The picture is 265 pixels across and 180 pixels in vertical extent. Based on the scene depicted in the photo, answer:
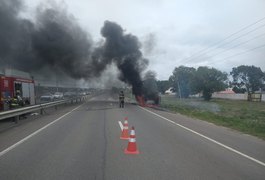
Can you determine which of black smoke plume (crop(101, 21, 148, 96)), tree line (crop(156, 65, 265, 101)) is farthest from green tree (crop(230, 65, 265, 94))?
black smoke plume (crop(101, 21, 148, 96))

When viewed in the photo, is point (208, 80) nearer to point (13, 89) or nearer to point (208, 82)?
point (208, 82)

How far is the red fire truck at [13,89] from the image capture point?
20.4m

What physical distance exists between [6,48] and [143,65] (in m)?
20.0

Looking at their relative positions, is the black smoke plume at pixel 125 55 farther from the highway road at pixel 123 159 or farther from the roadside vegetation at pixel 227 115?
the highway road at pixel 123 159

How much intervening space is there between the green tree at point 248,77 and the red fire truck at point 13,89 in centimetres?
11300

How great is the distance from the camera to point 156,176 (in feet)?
20.5

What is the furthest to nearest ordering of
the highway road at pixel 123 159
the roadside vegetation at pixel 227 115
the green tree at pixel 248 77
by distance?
the green tree at pixel 248 77 < the roadside vegetation at pixel 227 115 < the highway road at pixel 123 159

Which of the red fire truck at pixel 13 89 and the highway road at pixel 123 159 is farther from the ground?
the red fire truck at pixel 13 89

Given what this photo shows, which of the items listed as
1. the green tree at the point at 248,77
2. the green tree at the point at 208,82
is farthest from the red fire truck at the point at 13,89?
the green tree at the point at 248,77

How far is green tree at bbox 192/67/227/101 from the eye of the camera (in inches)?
3078

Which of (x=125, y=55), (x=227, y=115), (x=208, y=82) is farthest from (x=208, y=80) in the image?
(x=227, y=115)

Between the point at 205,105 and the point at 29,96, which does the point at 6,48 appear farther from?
the point at 205,105

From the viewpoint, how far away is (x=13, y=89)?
2325 centimetres

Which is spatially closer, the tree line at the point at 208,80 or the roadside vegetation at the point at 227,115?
the roadside vegetation at the point at 227,115
